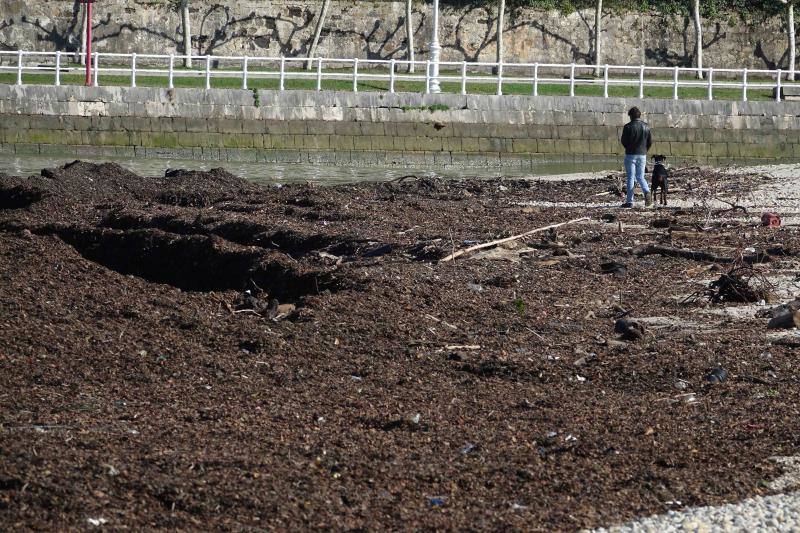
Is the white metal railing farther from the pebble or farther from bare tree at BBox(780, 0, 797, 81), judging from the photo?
the pebble

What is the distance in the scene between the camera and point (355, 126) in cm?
3195

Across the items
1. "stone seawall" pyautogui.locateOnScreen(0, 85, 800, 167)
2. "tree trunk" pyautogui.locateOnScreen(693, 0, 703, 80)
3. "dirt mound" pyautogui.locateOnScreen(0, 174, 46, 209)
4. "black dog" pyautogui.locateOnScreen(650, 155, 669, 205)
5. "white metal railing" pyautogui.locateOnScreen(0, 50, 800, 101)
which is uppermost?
"tree trunk" pyautogui.locateOnScreen(693, 0, 703, 80)

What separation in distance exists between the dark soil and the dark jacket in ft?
8.26

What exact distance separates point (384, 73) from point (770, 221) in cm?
2816

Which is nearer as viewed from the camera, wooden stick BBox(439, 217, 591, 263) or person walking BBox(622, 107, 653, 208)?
wooden stick BBox(439, 217, 591, 263)

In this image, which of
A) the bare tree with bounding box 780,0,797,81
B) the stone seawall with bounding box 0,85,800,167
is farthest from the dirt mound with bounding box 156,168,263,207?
the bare tree with bounding box 780,0,797,81

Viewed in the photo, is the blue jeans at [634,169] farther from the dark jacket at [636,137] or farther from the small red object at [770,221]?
the small red object at [770,221]

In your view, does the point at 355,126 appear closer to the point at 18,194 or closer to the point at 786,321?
the point at 18,194

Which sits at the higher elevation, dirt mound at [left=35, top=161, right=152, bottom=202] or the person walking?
the person walking

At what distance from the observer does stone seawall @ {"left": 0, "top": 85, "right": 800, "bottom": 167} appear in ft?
102

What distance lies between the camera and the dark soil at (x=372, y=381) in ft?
20.0

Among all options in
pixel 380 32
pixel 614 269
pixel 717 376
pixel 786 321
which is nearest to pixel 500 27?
pixel 380 32

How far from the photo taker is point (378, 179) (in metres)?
27.8

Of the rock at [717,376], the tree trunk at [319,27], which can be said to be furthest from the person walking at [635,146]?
the tree trunk at [319,27]
